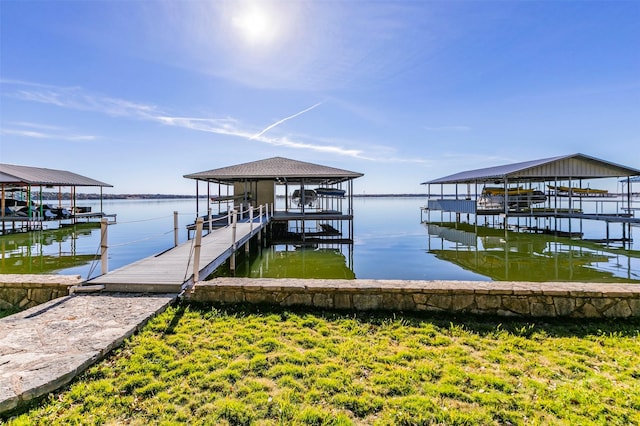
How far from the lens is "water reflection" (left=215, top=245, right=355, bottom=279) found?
9242 millimetres

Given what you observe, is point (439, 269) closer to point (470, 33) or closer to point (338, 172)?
point (338, 172)

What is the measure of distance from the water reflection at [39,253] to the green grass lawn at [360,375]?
28.0 ft

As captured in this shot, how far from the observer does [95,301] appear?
4262 millimetres

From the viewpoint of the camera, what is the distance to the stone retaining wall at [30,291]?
467 cm

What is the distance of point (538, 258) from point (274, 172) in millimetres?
10644

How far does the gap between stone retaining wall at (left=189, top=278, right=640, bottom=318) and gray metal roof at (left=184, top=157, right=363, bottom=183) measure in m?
9.91

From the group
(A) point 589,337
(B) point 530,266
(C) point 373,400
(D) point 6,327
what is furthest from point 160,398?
(B) point 530,266

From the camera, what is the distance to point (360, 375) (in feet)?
9.06

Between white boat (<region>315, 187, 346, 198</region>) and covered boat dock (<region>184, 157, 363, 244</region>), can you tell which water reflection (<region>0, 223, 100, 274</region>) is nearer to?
covered boat dock (<region>184, 157, 363, 244</region>)

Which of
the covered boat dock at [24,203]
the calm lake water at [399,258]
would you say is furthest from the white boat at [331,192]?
the covered boat dock at [24,203]

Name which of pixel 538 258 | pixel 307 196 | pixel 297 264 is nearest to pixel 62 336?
pixel 297 264

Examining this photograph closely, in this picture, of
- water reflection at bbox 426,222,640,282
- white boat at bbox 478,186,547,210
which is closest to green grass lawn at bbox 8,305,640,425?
water reflection at bbox 426,222,640,282

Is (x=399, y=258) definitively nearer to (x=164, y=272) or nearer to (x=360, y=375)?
(x=164, y=272)

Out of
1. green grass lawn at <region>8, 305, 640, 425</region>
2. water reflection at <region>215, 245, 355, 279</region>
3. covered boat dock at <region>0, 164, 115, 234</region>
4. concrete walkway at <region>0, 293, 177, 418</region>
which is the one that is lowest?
water reflection at <region>215, 245, 355, 279</region>
